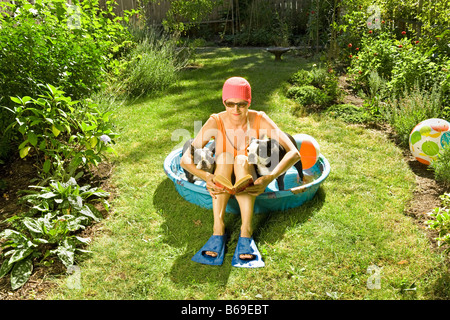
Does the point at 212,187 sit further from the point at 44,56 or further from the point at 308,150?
the point at 44,56

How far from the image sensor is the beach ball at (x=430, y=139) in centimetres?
432

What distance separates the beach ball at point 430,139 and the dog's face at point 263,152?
6.29 feet

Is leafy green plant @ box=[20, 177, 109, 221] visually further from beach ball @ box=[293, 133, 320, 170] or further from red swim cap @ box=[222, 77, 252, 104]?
beach ball @ box=[293, 133, 320, 170]

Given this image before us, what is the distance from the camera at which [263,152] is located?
11.3 feet

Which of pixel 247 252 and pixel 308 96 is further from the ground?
pixel 308 96

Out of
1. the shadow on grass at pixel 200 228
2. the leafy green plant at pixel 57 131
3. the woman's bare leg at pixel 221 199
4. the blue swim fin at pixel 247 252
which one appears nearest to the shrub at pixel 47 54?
the leafy green plant at pixel 57 131

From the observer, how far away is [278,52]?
9.85 m

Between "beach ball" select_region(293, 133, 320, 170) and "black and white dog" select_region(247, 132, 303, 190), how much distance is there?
2.77 ft

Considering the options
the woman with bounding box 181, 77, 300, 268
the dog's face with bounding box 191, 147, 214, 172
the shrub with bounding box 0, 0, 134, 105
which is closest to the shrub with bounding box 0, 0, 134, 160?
the shrub with bounding box 0, 0, 134, 105

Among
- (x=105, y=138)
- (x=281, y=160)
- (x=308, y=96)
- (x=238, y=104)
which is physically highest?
(x=238, y=104)

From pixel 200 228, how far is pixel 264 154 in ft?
2.87

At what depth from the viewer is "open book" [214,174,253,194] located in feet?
10.5

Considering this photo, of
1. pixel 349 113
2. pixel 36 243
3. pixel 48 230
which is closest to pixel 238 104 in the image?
pixel 48 230

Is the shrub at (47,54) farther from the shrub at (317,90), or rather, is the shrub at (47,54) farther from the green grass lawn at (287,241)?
the shrub at (317,90)
